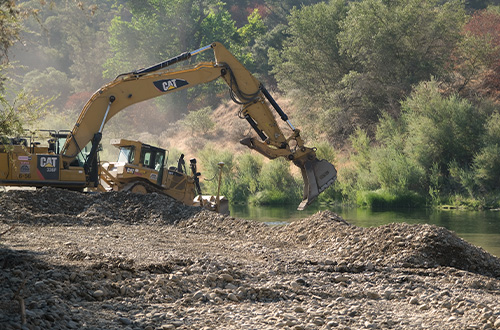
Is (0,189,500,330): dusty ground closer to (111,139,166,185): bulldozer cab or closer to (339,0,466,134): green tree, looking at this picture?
(111,139,166,185): bulldozer cab

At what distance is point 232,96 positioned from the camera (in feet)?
67.6

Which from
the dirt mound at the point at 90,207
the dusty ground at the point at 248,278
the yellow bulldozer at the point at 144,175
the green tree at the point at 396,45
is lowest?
the dusty ground at the point at 248,278

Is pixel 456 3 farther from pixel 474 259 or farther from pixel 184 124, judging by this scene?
pixel 474 259

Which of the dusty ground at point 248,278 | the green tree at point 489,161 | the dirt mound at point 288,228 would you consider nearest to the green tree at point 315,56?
the green tree at point 489,161

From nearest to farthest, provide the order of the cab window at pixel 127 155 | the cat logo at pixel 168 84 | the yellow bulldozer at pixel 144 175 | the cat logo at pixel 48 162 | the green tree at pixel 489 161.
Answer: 1. the cat logo at pixel 48 162
2. the cat logo at pixel 168 84
3. the yellow bulldozer at pixel 144 175
4. the cab window at pixel 127 155
5. the green tree at pixel 489 161

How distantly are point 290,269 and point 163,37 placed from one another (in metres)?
56.9

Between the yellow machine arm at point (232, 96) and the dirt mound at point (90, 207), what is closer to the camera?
the dirt mound at point (90, 207)

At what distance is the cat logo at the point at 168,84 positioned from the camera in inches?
822

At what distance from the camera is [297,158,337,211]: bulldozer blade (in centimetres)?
→ 2014

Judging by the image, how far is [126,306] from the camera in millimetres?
8461

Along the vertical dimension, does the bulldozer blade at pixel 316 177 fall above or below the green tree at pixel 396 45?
below

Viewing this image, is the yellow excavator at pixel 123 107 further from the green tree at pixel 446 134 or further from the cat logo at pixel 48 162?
the green tree at pixel 446 134

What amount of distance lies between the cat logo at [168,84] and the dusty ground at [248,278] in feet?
19.4

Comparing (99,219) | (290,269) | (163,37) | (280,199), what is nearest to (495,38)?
(280,199)
